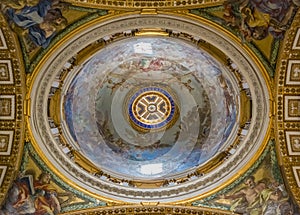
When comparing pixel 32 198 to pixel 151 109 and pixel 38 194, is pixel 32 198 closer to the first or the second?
pixel 38 194

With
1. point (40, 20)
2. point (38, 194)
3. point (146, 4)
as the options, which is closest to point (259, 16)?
point (146, 4)

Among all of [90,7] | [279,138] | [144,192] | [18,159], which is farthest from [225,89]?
[18,159]

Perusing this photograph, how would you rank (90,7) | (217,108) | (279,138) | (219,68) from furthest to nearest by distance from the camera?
(217,108)
(219,68)
(279,138)
(90,7)

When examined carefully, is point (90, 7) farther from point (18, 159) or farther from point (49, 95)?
point (18, 159)

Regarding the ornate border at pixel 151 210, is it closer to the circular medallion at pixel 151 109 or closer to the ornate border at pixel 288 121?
the ornate border at pixel 288 121

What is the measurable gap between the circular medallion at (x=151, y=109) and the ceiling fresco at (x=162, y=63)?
55.6 inches

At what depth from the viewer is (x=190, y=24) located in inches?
601

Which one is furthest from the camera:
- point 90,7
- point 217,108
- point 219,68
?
point 217,108

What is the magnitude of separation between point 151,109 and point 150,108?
5cm

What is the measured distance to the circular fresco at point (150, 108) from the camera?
17.7 metres

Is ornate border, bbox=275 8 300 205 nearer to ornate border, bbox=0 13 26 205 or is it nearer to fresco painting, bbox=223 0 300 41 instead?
fresco painting, bbox=223 0 300 41

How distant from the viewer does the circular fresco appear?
1770cm

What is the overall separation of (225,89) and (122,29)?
408cm

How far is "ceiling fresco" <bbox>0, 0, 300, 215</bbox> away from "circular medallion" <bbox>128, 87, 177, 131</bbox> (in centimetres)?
141
